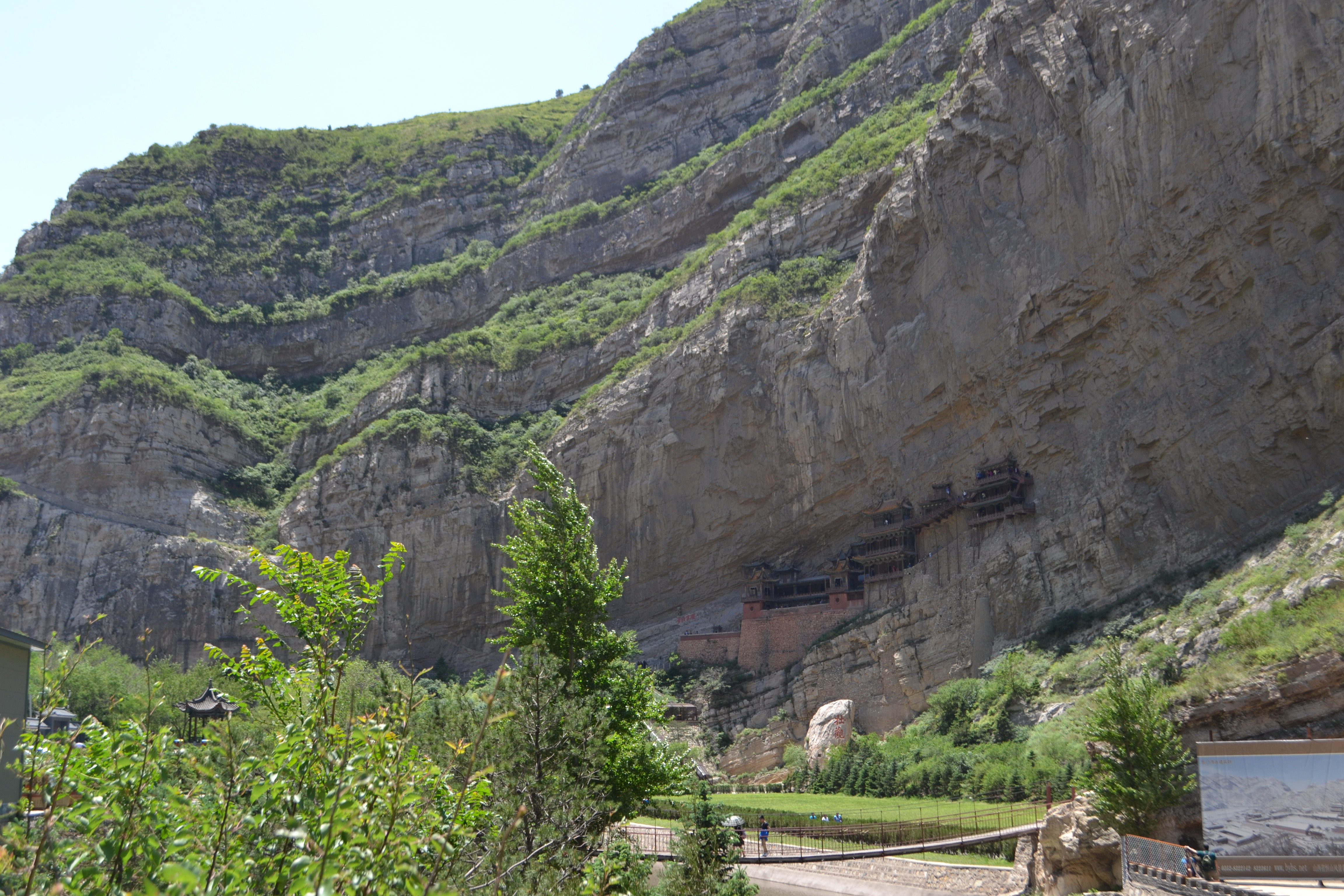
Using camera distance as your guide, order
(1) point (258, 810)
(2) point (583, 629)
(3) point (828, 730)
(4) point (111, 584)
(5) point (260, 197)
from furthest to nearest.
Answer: (5) point (260, 197)
(4) point (111, 584)
(3) point (828, 730)
(2) point (583, 629)
(1) point (258, 810)

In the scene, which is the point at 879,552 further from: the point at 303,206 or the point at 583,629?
the point at 303,206

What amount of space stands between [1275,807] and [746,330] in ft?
125

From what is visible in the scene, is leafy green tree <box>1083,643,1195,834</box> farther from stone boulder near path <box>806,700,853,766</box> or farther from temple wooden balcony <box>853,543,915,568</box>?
temple wooden balcony <box>853,543,915,568</box>

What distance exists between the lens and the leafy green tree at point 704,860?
43.2 feet

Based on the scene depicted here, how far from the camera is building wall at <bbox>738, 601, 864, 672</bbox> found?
4281 centimetres

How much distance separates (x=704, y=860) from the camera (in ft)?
45.0

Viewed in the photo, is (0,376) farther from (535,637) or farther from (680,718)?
(535,637)

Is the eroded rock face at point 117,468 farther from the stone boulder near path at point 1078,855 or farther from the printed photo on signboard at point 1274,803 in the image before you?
the printed photo on signboard at point 1274,803

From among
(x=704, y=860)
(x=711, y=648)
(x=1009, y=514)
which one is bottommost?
(x=704, y=860)

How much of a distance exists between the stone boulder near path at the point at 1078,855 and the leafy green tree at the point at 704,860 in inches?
226

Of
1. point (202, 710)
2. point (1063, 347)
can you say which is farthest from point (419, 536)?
point (1063, 347)

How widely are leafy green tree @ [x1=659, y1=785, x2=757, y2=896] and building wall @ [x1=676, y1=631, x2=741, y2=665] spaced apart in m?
30.3

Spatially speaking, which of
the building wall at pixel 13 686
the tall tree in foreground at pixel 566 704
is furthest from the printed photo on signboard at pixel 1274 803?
the building wall at pixel 13 686

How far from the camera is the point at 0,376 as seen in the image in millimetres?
67125
